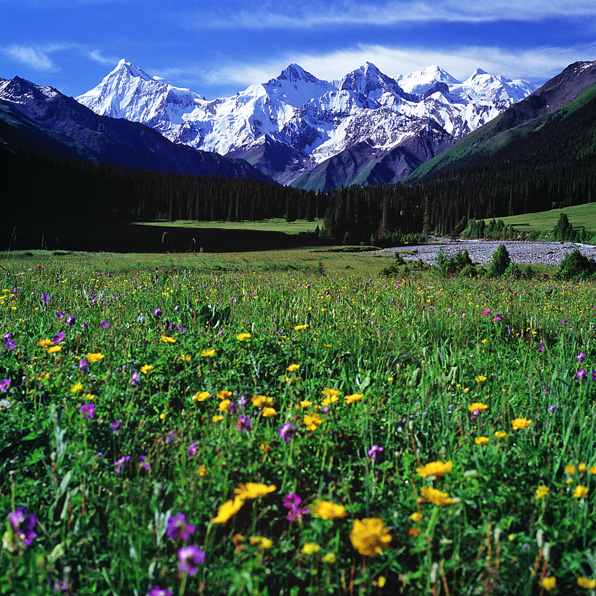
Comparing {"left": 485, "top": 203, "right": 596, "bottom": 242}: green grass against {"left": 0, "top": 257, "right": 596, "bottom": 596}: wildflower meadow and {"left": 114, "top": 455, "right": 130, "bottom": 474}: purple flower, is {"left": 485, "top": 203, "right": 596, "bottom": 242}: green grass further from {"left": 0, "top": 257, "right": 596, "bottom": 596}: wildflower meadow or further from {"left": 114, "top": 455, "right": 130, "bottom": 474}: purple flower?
{"left": 114, "top": 455, "right": 130, "bottom": 474}: purple flower

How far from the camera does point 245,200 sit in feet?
481

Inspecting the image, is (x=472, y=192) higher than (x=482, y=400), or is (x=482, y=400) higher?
(x=472, y=192)

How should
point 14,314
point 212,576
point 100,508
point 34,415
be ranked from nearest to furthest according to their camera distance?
point 212,576, point 100,508, point 34,415, point 14,314

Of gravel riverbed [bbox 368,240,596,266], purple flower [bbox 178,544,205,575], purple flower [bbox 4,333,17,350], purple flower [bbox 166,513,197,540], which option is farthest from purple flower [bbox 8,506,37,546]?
gravel riverbed [bbox 368,240,596,266]

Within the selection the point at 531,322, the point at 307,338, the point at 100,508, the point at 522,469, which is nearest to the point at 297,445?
the point at 100,508

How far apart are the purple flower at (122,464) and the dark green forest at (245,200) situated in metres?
88.2

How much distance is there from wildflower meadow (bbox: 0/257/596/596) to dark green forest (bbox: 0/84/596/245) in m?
87.3

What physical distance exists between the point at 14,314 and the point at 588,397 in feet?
20.1

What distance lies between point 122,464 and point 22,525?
0.62 m

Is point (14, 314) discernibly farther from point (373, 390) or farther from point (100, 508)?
point (373, 390)

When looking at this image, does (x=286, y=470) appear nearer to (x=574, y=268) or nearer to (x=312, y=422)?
(x=312, y=422)

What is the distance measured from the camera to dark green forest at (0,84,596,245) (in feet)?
300

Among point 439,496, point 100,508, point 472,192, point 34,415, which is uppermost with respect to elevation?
point 472,192

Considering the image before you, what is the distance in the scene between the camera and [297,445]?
2.25m
